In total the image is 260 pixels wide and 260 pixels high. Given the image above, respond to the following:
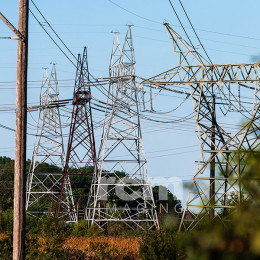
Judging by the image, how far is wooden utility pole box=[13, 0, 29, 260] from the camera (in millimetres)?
12305

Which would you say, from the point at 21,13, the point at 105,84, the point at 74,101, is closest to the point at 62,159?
the point at 74,101

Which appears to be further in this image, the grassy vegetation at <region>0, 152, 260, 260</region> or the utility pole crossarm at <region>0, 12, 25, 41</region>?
the utility pole crossarm at <region>0, 12, 25, 41</region>

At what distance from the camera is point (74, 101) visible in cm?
4319

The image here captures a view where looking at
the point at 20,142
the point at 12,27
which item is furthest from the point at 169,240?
the point at 12,27

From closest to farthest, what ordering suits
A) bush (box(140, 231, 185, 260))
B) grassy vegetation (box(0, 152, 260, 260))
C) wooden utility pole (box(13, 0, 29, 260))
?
grassy vegetation (box(0, 152, 260, 260)) < wooden utility pole (box(13, 0, 29, 260)) < bush (box(140, 231, 185, 260))

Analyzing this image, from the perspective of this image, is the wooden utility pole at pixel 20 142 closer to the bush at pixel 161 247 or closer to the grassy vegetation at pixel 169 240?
the grassy vegetation at pixel 169 240

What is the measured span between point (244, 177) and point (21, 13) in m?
10.8

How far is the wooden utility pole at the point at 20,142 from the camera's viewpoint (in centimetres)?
1230

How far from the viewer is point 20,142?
12.5 m

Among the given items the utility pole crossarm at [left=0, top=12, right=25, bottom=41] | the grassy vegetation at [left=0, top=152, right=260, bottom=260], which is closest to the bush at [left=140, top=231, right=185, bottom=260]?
the grassy vegetation at [left=0, top=152, right=260, bottom=260]

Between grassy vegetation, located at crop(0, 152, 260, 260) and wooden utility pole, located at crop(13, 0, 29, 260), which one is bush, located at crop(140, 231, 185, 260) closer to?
grassy vegetation, located at crop(0, 152, 260, 260)

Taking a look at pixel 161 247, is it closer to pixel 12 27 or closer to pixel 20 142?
pixel 20 142

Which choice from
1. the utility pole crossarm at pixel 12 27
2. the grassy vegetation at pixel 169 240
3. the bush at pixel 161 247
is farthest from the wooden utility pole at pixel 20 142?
the bush at pixel 161 247

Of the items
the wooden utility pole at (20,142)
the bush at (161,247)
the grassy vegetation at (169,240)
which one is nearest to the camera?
the grassy vegetation at (169,240)
